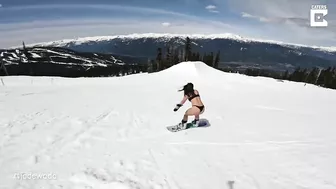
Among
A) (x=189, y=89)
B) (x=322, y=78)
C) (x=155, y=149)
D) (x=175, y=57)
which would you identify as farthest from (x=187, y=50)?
(x=155, y=149)

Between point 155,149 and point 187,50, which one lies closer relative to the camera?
point 155,149

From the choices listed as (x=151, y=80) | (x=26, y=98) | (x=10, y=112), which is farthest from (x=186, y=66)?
(x=10, y=112)

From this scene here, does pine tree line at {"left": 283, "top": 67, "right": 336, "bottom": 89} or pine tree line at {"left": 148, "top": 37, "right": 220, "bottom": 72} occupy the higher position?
pine tree line at {"left": 148, "top": 37, "right": 220, "bottom": 72}

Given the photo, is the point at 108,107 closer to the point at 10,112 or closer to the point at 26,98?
the point at 10,112

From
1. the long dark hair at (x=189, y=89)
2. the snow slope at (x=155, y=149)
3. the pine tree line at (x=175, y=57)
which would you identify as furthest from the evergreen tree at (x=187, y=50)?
the long dark hair at (x=189, y=89)

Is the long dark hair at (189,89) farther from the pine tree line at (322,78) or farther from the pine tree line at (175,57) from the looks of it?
the pine tree line at (322,78)

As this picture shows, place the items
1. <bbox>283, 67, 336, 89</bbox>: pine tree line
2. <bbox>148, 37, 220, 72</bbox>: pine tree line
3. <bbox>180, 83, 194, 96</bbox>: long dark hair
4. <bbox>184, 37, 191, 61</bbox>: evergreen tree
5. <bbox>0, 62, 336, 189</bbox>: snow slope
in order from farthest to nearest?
<bbox>148, 37, 220, 72</bbox>: pine tree line → <bbox>184, 37, 191, 61</bbox>: evergreen tree → <bbox>283, 67, 336, 89</bbox>: pine tree line → <bbox>180, 83, 194, 96</bbox>: long dark hair → <bbox>0, 62, 336, 189</bbox>: snow slope

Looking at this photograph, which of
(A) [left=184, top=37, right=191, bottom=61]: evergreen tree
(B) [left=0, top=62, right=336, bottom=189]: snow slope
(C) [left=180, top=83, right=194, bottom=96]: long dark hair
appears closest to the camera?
(B) [left=0, top=62, right=336, bottom=189]: snow slope

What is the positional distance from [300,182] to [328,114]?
12153 millimetres

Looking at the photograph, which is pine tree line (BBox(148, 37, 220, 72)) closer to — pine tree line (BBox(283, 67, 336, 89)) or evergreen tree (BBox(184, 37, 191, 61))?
evergreen tree (BBox(184, 37, 191, 61))

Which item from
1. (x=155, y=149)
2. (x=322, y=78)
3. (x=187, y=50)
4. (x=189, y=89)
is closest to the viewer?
(x=155, y=149)

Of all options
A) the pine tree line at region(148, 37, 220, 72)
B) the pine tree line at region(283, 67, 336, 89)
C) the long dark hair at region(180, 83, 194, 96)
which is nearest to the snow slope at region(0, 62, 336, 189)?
the long dark hair at region(180, 83, 194, 96)

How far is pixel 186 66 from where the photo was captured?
1436 inches

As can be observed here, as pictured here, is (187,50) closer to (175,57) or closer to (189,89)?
(175,57)
